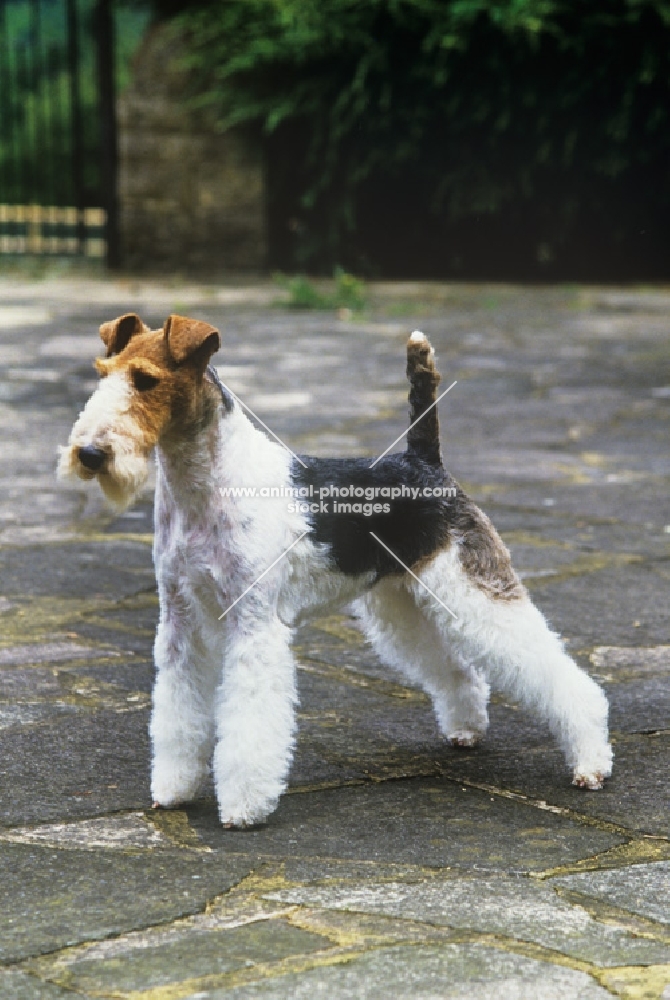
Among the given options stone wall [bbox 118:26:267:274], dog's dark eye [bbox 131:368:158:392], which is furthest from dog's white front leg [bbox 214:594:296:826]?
stone wall [bbox 118:26:267:274]

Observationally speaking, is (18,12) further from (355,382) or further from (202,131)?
(355,382)

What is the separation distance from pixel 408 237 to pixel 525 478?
7.43 metres

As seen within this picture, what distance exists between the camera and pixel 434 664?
3.75 metres

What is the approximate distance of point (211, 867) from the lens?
9.69ft

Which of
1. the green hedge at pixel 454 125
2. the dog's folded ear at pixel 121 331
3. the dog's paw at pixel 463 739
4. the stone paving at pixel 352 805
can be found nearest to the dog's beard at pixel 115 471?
the dog's folded ear at pixel 121 331

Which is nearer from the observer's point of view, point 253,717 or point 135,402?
point 135,402

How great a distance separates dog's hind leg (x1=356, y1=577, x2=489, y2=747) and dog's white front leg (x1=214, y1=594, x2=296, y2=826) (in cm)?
48

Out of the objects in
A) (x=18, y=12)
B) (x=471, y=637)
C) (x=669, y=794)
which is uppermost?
(x=18, y=12)

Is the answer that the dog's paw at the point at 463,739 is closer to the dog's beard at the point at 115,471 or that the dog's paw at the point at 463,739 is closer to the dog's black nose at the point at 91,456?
the dog's beard at the point at 115,471

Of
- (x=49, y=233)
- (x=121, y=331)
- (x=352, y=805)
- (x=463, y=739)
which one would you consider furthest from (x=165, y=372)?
(x=49, y=233)

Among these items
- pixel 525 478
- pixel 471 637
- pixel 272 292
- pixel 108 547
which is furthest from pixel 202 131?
pixel 471 637

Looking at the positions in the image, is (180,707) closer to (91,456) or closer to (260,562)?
(260,562)

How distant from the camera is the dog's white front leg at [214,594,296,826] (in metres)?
3.17

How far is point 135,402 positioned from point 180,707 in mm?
745
